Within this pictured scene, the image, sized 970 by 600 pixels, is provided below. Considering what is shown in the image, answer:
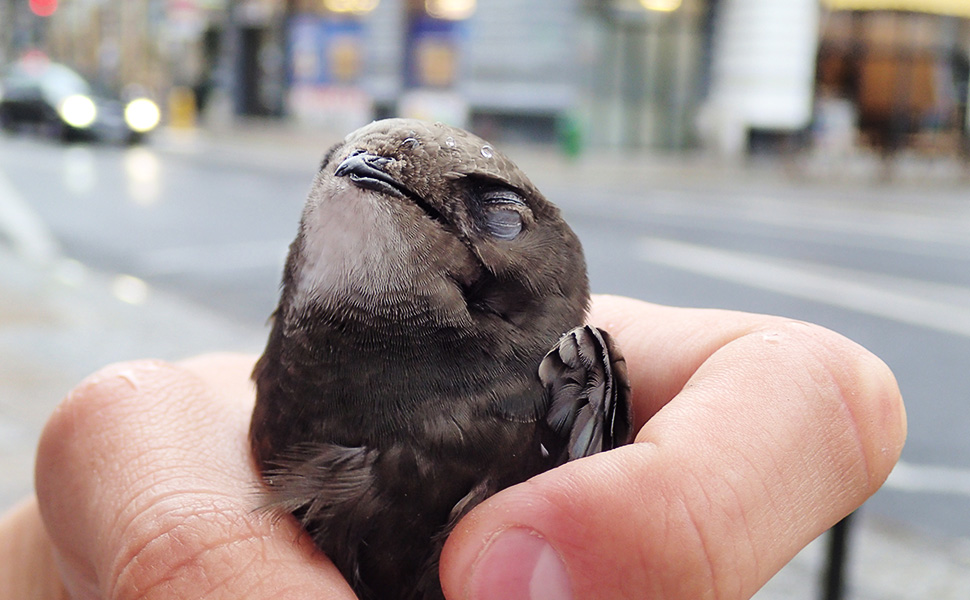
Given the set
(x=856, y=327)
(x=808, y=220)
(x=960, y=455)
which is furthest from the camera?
(x=808, y=220)

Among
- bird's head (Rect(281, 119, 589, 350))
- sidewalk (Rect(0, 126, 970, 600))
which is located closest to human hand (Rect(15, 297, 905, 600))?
bird's head (Rect(281, 119, 589, 350))

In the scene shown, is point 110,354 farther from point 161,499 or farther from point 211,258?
point 161,499

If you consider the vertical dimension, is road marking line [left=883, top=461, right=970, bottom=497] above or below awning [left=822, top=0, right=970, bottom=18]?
below

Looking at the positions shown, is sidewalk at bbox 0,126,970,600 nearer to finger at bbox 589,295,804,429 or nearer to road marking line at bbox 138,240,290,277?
road marking line at bbox 138,240,290,277

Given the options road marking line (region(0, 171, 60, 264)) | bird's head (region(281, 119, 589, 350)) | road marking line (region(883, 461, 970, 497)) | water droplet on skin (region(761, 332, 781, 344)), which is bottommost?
road marking line (region(883, 461, 970, 497))

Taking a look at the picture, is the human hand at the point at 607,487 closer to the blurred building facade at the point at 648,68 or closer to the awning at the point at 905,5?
the blurred building facade at the point at 648,68

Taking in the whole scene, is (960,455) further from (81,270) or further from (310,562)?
(81,270)

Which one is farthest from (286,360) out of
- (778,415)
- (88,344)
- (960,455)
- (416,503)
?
(88,344)

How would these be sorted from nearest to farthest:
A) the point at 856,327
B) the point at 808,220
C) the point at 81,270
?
the point at 856,327
the point at 81,270
the point at 808,220
